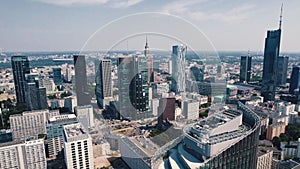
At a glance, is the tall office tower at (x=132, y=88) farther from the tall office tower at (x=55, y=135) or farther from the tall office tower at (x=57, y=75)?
the tall office tower at (x=57, y=75)

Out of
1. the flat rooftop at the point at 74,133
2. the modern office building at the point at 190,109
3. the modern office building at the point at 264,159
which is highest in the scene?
the flat rooftop at the point at 74,133

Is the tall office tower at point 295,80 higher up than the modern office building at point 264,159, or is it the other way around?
the tall office tower at point 295,80

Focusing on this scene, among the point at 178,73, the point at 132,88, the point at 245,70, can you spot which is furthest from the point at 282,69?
the point at 132,88

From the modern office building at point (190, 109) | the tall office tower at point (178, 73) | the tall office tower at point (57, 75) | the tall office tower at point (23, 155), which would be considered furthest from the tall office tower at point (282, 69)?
the tall office tower at point (57, 75)

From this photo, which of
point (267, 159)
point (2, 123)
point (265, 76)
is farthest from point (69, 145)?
point (265, 76)

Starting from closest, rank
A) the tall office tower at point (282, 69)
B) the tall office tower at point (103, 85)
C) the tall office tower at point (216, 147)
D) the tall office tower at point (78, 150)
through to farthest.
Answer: the tall office tower at point (216, 147)
the tall office tower at point (78, 150)
the tall office tower at point (103, 85)
the tall office tower at point (282, 69)

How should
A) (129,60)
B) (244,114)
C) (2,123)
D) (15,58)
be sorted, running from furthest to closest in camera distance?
(15,58), (2,123), (129,60), (244,114)

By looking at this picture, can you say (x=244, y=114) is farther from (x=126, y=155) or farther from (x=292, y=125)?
(x=292, y=125)
